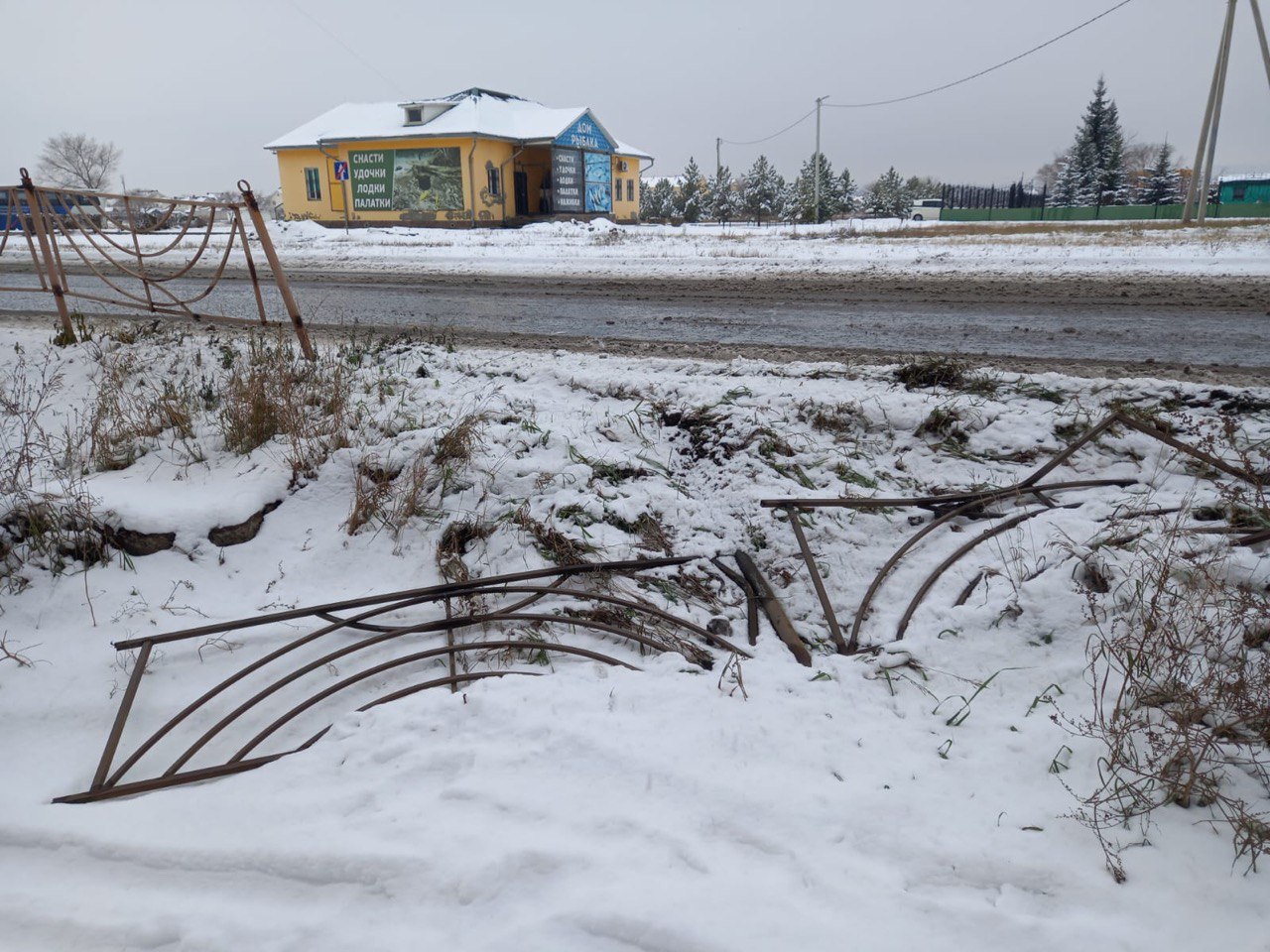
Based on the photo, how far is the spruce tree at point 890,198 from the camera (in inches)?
2275

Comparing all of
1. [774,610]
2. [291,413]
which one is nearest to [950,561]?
[774,610]

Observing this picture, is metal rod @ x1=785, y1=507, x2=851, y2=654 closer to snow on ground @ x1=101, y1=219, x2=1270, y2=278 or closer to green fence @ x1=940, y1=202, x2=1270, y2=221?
snow on ground @ x1=101, y1=219, x2=1270, y2=278

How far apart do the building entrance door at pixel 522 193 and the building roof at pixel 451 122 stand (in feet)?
6.60

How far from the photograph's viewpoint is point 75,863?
8.34 feet

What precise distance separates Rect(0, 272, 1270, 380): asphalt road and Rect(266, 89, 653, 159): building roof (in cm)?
2414

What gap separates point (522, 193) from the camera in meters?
37.2

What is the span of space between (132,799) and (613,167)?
42095 mm

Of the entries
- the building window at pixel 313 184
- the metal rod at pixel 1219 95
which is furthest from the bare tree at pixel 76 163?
the metal rod at pixel 1219 95

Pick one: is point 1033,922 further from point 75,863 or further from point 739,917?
point 75,863

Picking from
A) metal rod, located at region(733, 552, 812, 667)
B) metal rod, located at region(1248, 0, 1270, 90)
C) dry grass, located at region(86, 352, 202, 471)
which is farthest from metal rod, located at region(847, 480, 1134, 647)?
metal rod, located at region(1248, 0, 1270, 90)

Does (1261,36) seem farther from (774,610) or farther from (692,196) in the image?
(692,196)

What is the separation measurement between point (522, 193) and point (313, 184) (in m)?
9.60

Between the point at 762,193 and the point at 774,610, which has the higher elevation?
the point at 762,193

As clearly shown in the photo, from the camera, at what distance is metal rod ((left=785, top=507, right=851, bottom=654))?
346 cm
